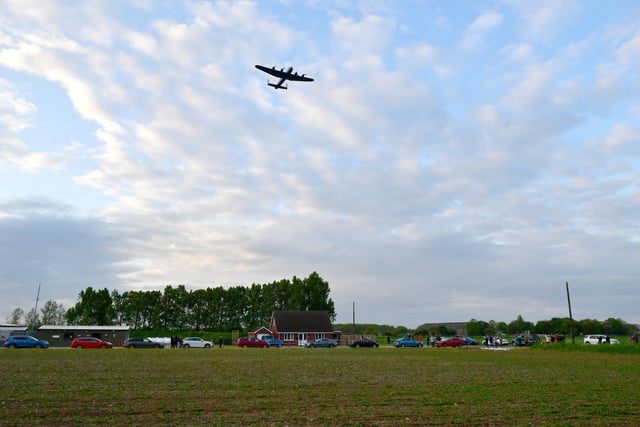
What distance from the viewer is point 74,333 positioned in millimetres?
63500

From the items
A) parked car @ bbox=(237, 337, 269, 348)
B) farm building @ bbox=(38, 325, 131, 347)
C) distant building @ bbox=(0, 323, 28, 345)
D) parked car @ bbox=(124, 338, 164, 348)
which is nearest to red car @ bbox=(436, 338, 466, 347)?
parked car @ bbox=(237, 337, 269, 348)

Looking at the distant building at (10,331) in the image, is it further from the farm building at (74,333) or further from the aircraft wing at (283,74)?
the aircraft wing at (283,74)

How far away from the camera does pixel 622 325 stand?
139 meters

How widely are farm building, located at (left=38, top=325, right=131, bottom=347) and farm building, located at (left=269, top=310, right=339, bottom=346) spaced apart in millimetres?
27263

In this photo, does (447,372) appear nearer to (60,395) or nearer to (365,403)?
(365,403)

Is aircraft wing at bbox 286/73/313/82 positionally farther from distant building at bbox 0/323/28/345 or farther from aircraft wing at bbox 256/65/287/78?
distant building at bbox 0/323/28/345

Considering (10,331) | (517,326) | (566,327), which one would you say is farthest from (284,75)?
(517,326)

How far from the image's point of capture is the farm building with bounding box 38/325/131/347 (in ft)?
204

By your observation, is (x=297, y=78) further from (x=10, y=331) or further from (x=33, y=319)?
(x=33, y=319)

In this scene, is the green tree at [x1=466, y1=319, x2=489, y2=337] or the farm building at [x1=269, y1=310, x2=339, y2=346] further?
the green tree at [x1=466, y1=319, x2=489, y2=337]

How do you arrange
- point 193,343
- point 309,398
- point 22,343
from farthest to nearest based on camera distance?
1. point 193,343
2. point 22,343
3. point 309,398

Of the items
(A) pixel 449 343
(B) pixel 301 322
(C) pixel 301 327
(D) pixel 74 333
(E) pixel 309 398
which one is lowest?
(E) pixel 309 398

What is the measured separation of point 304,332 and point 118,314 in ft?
183

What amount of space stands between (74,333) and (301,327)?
36.6m
